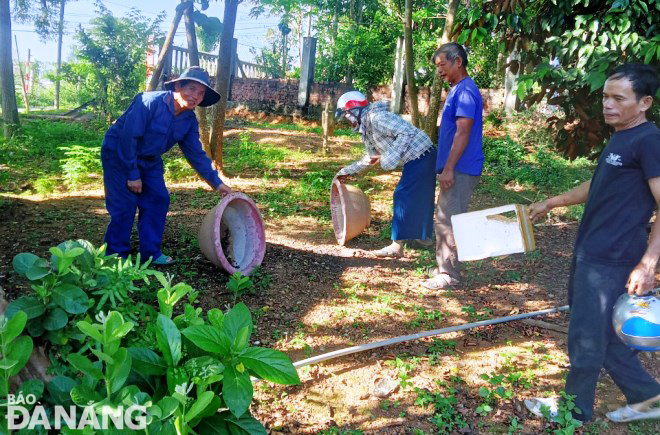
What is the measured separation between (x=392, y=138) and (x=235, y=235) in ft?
5.31

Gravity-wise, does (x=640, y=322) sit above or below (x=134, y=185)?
below

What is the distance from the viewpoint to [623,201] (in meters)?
2.31

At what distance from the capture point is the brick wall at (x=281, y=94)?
631 inches

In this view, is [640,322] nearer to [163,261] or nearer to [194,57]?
[163,261]

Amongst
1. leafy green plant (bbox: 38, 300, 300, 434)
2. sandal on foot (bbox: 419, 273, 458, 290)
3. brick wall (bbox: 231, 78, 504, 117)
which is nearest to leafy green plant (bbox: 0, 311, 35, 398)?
leafy green plant (bbox: 38, 300, 300, 434)

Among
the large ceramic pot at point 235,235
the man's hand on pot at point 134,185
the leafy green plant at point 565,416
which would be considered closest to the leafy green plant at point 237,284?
the large ceramic pot at point 235,235

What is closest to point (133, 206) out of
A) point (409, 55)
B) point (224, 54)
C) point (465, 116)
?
point (465, 116)

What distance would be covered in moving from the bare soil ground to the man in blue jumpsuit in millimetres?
477

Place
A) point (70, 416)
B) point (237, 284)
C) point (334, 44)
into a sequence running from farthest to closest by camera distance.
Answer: point (334, 44) < point (237, 284) < point (70, 416)

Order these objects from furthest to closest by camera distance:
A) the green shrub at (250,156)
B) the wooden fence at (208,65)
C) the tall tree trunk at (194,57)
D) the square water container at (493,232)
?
the wooden fence at (208,65)
the green shrub at (250,156)
the tall tree trunk at (194,57)
the square water container at (493,232)

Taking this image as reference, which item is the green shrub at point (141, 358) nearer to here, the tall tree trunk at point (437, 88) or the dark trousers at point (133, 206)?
the dark trousers at point (133, 206)

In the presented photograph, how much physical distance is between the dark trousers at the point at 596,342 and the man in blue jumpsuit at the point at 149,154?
2.67 metres

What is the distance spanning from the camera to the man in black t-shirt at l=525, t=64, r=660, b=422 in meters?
2.22

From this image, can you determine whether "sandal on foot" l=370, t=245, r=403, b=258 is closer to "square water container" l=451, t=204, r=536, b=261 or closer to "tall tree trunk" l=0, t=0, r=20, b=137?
"square water container" l=451, t=204, r=536, b=261
